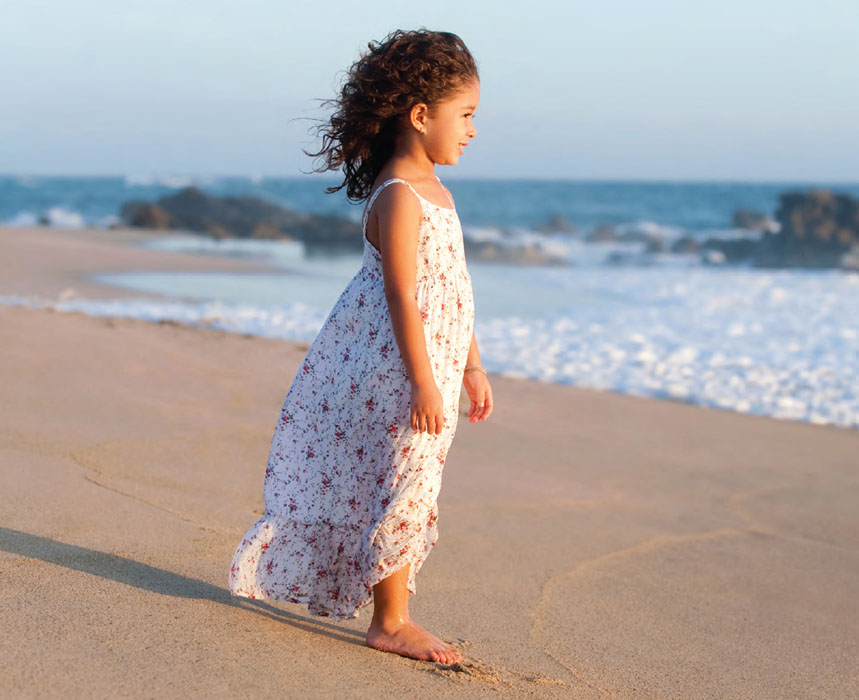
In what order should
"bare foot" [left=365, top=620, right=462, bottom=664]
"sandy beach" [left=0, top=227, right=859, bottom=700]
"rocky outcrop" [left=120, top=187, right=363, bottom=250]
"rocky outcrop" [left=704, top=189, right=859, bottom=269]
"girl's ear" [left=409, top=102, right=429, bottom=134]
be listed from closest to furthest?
1. "sandy beach" [left=0, top=227, right=859, bottom=700]
2. "bare foot" [left=365, top=620, right=462, bottom=664]
3. "girl's ear" [left=409, top=102, right=429, bottom=134]
4. "rocky outcrop" [left=704, top=189, right=859, bottom=269]
5. "rocky outcrop" [left=120, top=187, right=363, bottom=250]

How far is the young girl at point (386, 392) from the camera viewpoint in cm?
214

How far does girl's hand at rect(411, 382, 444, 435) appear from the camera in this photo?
208 centimetres

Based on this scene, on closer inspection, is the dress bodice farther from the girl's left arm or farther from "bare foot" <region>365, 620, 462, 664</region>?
"bare foot" <region>365, 620, 462, 664</region>

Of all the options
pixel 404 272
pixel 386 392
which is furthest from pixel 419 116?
pixel 386 392

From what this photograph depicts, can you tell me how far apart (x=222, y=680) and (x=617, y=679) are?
89cm

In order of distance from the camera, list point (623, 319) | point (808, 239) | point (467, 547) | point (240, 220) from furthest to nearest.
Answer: point (240, 220) < point (808, 239) < point (623, 319) < point (467, 547)

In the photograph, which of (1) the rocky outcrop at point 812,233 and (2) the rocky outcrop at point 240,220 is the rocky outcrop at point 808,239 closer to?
(1) the rocky outcrop at point 812,233

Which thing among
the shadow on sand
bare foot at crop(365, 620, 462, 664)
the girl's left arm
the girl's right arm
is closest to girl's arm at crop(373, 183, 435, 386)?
the girl's right arm

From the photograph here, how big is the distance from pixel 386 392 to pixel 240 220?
25.6m

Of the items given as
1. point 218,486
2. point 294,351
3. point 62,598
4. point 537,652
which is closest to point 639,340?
point 294,351

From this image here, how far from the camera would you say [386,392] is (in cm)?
214

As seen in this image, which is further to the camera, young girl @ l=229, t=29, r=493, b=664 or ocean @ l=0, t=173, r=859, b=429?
ocean @ l=0, t=173, r=859, b=429

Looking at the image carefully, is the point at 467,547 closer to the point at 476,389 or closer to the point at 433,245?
the point at 476,389

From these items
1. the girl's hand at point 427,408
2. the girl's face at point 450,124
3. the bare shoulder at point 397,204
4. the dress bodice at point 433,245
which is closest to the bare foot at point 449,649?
the girl's hand at point 427,408
